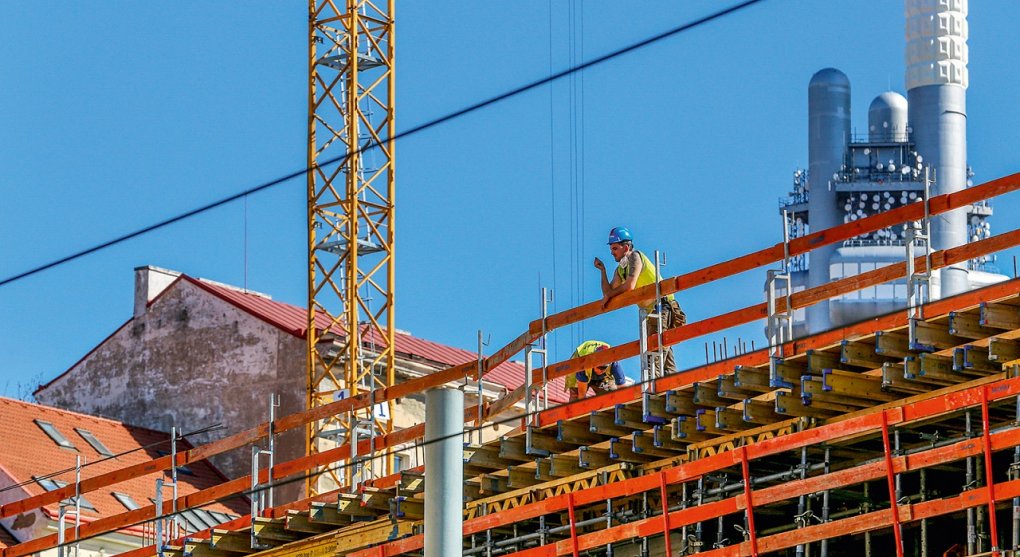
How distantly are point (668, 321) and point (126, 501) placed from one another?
16845 millimetres

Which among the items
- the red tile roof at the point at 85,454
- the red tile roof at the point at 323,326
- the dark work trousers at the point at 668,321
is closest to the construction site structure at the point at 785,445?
the dark work trousers at the point at 668,321

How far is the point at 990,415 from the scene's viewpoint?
20.1 meters

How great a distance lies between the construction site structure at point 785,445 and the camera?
19.0 meters

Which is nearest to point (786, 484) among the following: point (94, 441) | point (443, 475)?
point (443, 475)

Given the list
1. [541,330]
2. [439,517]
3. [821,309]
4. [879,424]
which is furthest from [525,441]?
[821,309]

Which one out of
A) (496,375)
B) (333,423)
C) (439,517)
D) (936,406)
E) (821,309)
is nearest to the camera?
(439,517)

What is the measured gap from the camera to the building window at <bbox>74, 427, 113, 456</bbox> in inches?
1544

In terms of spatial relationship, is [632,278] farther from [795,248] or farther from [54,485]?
[54,485]

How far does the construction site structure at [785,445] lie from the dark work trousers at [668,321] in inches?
14.1

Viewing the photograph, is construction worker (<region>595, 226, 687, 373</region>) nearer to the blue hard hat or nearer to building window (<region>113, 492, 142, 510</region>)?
the blue hard hat

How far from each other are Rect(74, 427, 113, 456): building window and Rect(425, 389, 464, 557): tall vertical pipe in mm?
26159

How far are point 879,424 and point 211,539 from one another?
11.1 m

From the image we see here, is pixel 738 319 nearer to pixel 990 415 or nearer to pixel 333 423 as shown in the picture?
pixel 990 415

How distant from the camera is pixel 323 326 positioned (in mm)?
42531
